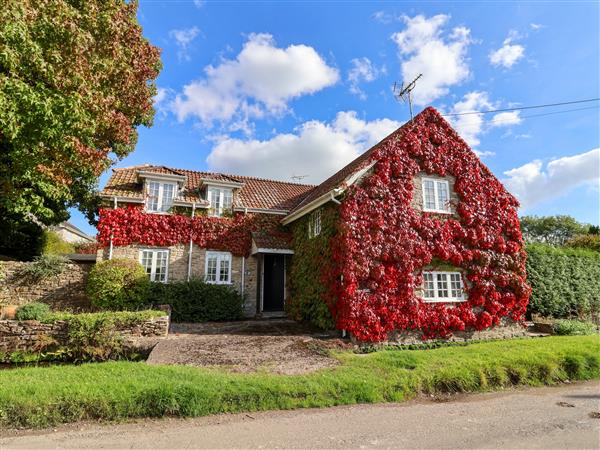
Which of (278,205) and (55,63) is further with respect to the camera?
(278,205)

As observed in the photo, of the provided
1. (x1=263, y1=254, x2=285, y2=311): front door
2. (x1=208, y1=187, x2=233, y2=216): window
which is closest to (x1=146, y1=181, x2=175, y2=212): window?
(x1=208, y1=187, x2=233, y2=216): window

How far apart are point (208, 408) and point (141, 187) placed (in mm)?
14128

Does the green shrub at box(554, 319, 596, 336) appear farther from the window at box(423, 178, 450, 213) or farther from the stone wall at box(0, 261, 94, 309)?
the stone wall at box(0, 261, 94, 309)

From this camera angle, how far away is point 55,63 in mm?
8664

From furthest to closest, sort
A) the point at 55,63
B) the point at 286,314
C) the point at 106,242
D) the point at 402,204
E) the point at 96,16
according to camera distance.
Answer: the point at 286,314, the point at 106,242, the point at 402,204, the point at 96,16, the point at 55,63

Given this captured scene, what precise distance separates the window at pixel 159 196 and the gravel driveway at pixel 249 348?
627 cm

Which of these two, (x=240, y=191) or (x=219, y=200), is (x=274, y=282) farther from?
(x=240, y=191)

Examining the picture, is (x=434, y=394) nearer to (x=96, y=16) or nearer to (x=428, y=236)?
(x=428, y=236)

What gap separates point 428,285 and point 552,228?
53.3 metres

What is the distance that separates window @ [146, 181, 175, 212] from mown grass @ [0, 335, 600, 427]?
401 inches

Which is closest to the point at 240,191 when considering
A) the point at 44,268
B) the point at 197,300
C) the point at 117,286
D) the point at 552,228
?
the point at 197,300

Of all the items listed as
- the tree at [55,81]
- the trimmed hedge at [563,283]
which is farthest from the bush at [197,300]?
the trimmed hedge at [563,283]

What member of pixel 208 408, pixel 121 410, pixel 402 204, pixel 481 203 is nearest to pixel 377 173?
pixel 402 204

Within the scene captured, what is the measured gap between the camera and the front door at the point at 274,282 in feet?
59.5
